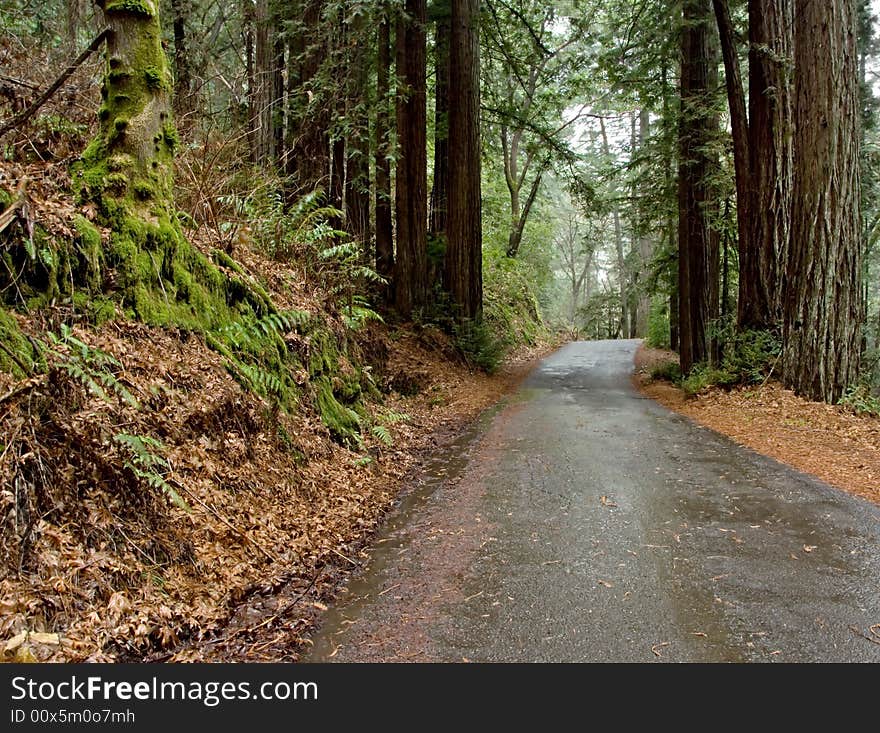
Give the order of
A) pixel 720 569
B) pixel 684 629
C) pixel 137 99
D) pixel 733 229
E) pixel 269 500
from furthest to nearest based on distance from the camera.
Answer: pixel 733 229 → pixel 137 99 → pixel 269 500 → pixel 720 569 → pixel 684 629

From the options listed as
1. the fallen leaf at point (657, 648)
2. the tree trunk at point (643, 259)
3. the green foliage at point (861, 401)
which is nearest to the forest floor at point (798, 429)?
→ the green foliage at point (861, 401)

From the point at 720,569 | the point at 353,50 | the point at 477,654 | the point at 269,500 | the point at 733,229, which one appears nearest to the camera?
the point at 477,654

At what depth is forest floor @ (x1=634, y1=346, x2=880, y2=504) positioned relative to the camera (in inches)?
256

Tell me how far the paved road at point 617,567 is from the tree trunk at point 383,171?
314 inches

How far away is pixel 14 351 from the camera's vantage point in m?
3.59

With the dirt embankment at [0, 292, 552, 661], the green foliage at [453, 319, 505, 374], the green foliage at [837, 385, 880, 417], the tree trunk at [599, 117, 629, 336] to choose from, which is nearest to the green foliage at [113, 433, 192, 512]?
the dirt embankment at [0, 292, 552, 661]

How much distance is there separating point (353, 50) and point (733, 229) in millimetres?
9492

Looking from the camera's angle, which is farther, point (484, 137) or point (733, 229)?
point (484, 137)

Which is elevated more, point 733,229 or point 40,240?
point 733,229

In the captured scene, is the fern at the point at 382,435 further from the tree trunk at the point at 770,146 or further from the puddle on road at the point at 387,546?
the tree trunk at the point at 770,146

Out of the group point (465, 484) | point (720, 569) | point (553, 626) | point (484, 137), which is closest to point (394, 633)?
point (553, 626)

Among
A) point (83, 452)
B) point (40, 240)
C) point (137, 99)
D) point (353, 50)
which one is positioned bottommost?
point (83, 452)
